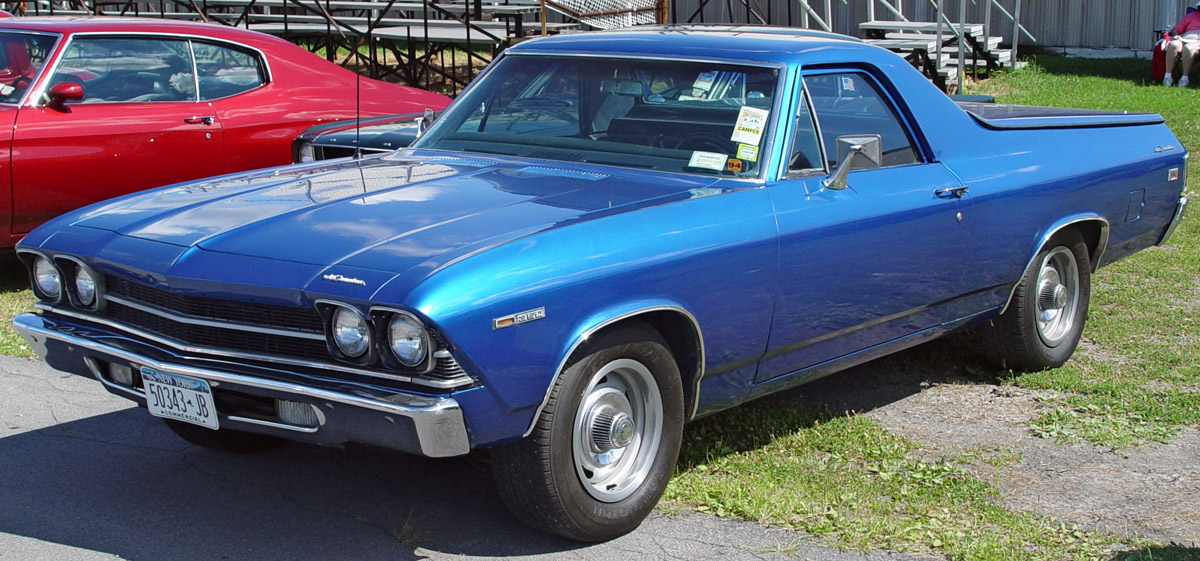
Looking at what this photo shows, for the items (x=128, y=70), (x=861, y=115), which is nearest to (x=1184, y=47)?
(x=861, y=115)

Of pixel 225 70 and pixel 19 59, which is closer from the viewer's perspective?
pixel 19 59

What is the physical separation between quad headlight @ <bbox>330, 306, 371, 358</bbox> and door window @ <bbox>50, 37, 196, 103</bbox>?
4.74 metres

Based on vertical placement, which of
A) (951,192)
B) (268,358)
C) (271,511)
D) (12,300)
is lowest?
(271,511)

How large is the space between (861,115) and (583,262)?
6.20 ft

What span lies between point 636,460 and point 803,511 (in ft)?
1.89

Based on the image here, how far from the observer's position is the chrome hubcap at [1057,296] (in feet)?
18.7

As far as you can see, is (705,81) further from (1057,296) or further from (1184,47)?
(1184,47)

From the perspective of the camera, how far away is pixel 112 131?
7.32 meters

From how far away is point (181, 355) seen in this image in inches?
145

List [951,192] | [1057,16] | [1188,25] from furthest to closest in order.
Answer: [1057,16] → [1188,25] → [951,192]

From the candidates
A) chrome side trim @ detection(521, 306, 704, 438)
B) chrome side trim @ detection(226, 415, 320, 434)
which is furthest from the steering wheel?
chrome side trim @ detection(226, 415, 320, 434)

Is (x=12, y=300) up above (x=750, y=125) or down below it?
below

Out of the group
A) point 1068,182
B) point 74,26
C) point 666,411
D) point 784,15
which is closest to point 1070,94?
point 784,15

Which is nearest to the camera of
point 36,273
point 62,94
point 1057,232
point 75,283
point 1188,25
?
point 75,283
